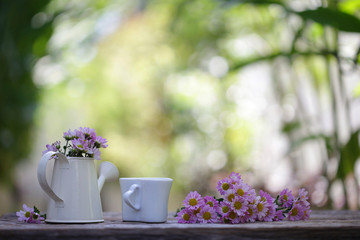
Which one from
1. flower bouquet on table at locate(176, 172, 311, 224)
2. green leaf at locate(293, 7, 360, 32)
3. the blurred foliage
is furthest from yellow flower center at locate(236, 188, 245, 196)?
the blurred foliage

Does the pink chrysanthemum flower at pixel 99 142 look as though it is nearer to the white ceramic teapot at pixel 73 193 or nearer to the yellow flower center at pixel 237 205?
the white ceramic teapot at pixel 73 193

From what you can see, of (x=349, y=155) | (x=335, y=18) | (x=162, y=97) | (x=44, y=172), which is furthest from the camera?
(x=162, y=97)

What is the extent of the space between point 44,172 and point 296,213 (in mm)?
439

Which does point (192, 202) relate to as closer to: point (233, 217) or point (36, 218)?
point (233, 217)

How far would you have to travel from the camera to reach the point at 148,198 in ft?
2.59

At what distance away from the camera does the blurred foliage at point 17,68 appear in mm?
2318

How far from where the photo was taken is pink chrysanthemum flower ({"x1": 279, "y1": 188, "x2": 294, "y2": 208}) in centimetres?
85

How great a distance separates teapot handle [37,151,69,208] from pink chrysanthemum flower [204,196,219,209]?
23cm

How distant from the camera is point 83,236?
67 cm

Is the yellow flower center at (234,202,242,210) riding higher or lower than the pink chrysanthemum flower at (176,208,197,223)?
higher

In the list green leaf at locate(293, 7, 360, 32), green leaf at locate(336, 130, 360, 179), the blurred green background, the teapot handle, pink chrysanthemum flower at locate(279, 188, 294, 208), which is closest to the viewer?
the teapot handle

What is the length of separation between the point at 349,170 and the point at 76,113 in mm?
4325

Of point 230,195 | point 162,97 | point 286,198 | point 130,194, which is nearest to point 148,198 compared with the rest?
point 130,194

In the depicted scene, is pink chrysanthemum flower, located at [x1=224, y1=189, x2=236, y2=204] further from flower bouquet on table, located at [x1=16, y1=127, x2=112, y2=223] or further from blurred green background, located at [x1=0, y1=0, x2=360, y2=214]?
blurred green background, located at [x1=0, y1=0, x2=360, y2=214]
